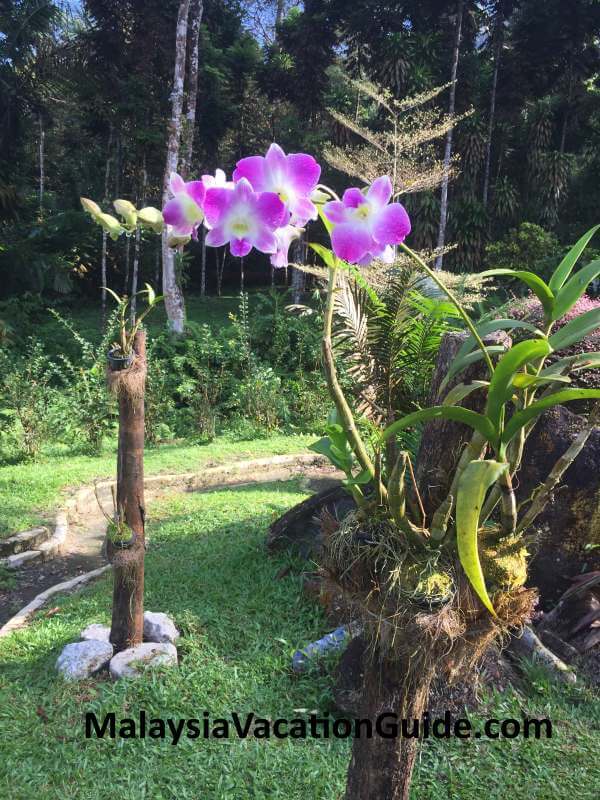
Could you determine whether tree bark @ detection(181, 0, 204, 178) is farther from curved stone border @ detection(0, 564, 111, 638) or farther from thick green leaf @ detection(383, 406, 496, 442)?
thick green leaf @ detection(383, 406, 496, 442)

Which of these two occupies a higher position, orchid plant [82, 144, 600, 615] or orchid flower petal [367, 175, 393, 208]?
orchid flower petal [367, 175, 393, 208]

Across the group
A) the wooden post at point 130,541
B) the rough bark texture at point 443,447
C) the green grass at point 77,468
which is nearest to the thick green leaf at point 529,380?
the rough bark texture at point 443,447

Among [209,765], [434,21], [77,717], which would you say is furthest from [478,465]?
[434,21]

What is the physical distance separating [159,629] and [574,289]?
2.36 metres

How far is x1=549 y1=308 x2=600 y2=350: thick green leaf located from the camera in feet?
3.03

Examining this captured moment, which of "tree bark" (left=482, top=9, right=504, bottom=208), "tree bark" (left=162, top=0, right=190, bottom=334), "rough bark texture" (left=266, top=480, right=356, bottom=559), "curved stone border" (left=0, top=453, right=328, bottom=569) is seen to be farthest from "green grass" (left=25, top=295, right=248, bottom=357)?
"rough bark texture" (left=266, top=480, right=356, bottom=559)

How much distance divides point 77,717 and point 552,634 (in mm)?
1929

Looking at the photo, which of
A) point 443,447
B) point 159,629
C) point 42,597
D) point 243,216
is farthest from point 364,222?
point 42,597

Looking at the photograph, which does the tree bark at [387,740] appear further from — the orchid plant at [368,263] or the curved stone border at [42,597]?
the curved stone border at [42,597]

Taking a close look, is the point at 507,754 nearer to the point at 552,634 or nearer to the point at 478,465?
the point at 552,634

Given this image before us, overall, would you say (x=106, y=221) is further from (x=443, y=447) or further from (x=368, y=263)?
(x=443, y=447)

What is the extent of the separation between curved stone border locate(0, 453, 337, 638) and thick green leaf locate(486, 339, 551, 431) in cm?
321

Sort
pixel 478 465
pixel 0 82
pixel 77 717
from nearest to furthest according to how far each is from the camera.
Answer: pixel 478 465
pixel 77 717
pixel 0 82

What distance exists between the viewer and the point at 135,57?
12.2 m
